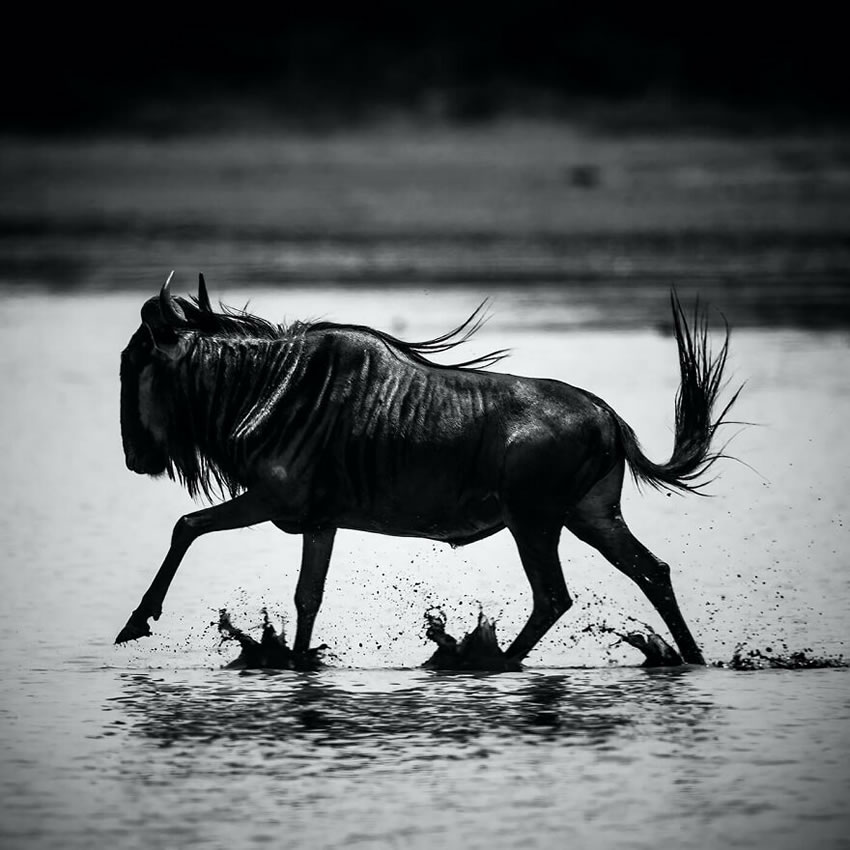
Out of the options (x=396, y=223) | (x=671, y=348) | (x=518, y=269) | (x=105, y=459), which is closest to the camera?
(x=105, y=459)

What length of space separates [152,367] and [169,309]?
215 millimetres

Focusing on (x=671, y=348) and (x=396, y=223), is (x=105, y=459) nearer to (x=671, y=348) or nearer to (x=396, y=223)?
(x=671, y=348)

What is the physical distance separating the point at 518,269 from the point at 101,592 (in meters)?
24.1

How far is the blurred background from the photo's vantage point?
110ft

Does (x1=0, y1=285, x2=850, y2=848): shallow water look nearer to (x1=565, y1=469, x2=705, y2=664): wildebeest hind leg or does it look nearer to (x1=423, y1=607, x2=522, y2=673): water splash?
(x1=423, y1=607, x2=522, y2=673): water splash

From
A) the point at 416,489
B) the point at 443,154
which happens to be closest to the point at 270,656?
the point at 416,489

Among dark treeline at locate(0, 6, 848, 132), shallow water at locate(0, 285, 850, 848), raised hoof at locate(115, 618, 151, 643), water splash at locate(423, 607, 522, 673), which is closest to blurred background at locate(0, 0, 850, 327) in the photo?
dark treeline at locate(0, 6, 848, 132)

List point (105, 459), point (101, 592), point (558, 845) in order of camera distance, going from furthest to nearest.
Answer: point (105, 459) < point (101, 592) < point (558, 845)

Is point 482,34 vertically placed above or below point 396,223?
above

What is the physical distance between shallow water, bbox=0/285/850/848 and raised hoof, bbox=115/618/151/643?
0.54ft

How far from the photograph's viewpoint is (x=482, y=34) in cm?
11506

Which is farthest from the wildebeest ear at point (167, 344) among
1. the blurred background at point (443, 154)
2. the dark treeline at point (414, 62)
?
the dark treeline at point (414, 62)

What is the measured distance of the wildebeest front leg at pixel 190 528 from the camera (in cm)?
769

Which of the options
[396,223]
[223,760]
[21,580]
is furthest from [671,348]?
[396,223]
